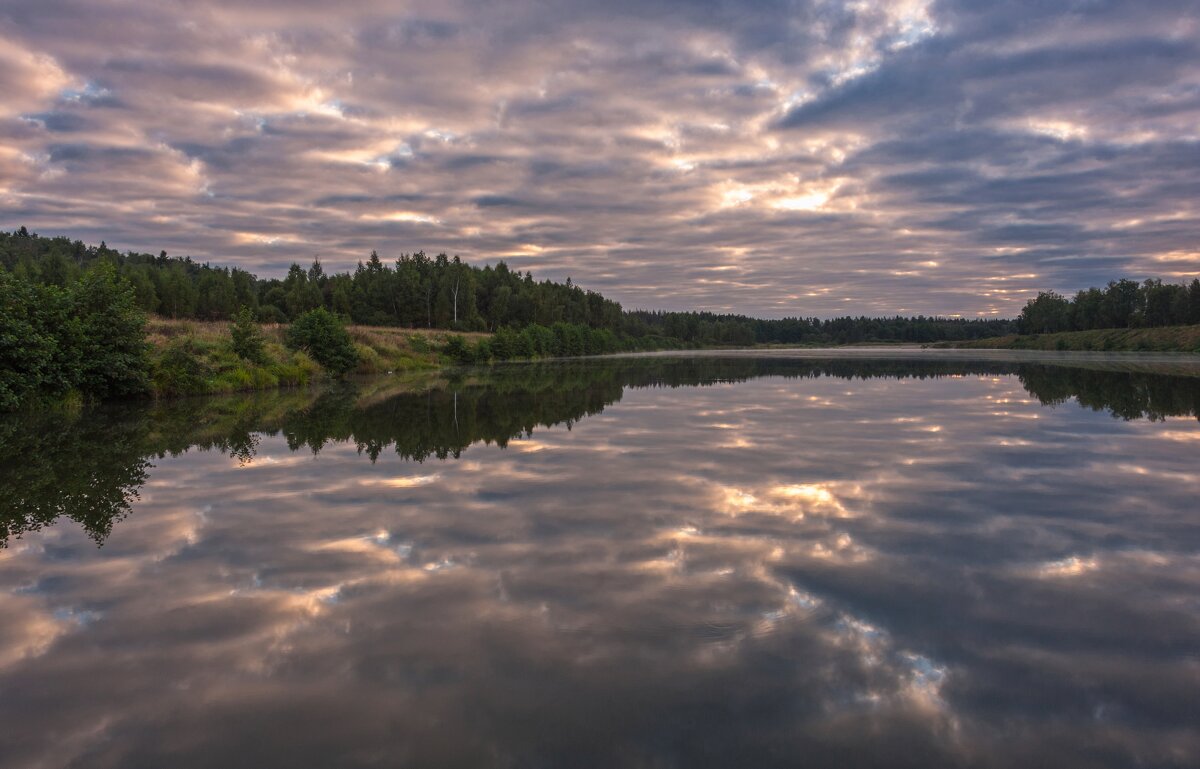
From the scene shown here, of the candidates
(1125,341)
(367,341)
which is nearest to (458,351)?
(367,341)

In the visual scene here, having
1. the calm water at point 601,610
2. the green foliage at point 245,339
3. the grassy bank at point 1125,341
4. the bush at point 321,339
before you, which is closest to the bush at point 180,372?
the green foliage at point 245,339

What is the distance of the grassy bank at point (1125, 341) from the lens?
11169 centimetres

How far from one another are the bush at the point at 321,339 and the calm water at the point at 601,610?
28.9 metres

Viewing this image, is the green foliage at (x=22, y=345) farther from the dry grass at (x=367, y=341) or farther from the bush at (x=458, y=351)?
the bush at (x=458, y=351)

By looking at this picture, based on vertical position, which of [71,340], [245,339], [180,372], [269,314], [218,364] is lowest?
[180,372]

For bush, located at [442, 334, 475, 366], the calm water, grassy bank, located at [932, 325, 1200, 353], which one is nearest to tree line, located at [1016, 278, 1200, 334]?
grassy bank, located at [932, 325, 1200, 353]

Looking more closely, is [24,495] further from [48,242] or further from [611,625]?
[48,242]

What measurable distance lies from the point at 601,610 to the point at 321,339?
4146 cm

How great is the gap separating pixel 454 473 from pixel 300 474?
9.85 feet

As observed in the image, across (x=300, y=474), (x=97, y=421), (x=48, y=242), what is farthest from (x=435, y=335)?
(x=48, y=242)

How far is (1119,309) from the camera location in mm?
150250

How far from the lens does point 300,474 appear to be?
44.4ft

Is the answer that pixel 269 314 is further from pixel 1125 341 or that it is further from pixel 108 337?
pixel 1125 341

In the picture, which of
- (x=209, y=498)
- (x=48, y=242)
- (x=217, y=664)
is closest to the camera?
(x=217, y=664)
